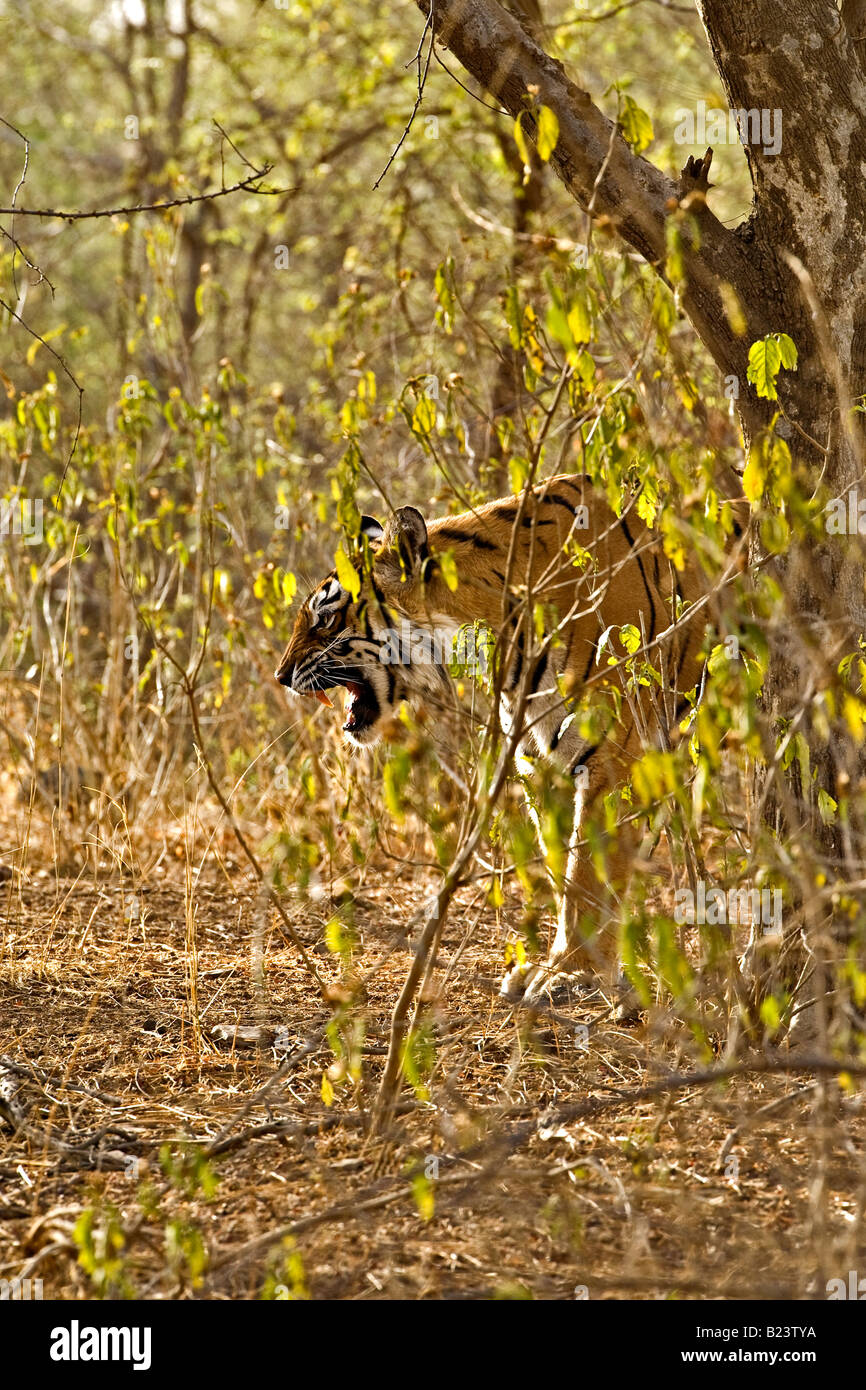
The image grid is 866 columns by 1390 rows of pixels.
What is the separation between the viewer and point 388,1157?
3.22 metres

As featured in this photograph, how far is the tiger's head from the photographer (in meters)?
4.79

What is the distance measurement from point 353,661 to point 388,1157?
2.06m

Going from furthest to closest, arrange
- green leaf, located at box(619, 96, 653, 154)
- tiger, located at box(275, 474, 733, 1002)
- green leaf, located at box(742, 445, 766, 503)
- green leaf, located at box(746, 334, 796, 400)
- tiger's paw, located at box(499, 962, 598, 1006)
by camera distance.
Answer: tiger, located at box(275, 474, 733, 1002), tiger's paw, located at box(499, 962, 598, 1006), green leaf, located at box(746, 334, 796, 400), green leaf, located at box(619, 96, 653, 154), green leaf, located at box(742, 445, 766, 503)

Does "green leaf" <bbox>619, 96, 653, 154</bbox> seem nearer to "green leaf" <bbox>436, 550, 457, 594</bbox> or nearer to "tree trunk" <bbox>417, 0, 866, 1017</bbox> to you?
"tree trunk" <bbox>417, 0, 866, 1017</bbox>

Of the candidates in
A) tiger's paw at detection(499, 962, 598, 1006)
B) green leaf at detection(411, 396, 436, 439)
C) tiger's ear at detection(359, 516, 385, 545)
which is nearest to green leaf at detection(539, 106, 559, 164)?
green leaf at detection(411, 396, 436, 439)

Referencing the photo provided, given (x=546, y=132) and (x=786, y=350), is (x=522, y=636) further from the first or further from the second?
(x=546, y=132)

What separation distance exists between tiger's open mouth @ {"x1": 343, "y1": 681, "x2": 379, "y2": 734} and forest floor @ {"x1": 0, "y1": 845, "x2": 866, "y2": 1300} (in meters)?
0.84

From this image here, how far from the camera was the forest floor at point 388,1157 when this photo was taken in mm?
2729

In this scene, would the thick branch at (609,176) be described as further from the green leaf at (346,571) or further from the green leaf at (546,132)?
the green leaf at (346,571)

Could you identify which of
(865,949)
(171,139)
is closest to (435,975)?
(865,949)

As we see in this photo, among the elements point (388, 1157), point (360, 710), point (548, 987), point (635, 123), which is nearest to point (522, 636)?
point (360, 710)

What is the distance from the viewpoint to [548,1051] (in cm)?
402

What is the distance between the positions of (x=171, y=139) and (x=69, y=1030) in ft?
28.4
